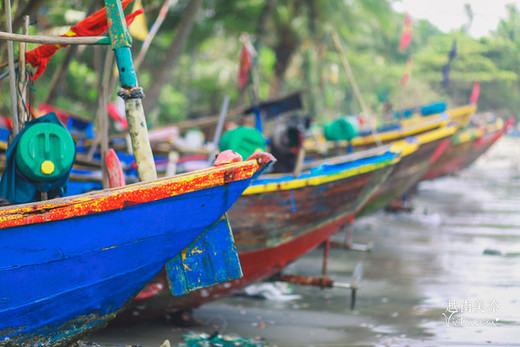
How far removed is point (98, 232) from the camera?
12.1 feet

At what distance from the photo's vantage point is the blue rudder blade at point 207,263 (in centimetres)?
399

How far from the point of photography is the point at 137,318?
5.67m

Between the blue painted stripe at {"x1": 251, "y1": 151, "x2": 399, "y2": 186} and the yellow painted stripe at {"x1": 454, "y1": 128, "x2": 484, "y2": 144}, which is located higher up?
the yellow painted stripe at {"x1": 454, "y1": 128, "x2": 484, "y2": 144}

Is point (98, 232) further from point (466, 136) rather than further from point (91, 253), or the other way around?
point (466, 136)

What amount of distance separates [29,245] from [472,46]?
31656 millimetres

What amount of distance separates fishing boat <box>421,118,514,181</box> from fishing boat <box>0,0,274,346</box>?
1379 cm

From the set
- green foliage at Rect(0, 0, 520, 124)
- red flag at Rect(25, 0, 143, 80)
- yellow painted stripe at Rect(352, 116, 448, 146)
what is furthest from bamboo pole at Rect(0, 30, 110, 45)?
yellow painted stripe at Rect(352, 116, 448, 146)

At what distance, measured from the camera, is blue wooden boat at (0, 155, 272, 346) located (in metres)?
3.54

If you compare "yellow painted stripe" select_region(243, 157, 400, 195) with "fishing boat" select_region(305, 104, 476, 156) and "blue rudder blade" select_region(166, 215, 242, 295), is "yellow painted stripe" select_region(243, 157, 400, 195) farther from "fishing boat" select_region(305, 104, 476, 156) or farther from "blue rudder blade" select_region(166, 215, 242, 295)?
"fishing boat" select_region(305, 104, 476, 156)

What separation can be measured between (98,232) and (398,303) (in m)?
4.01

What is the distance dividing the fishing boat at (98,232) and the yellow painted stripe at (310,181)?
1586mm

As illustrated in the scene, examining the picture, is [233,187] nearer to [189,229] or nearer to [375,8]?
Answer: [189,229]

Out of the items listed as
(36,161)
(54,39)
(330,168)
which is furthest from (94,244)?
(330,168)

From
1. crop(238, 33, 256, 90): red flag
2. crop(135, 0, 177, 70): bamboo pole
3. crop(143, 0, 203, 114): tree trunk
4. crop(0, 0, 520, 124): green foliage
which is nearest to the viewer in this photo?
crop(135, 0, 177, 70): bamboo pole
